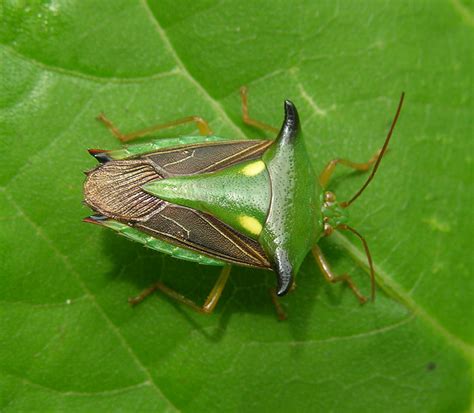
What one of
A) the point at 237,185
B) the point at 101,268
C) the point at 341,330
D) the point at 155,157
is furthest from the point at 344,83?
the point at 101,268

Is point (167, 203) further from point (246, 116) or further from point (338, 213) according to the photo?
point (338, 213)

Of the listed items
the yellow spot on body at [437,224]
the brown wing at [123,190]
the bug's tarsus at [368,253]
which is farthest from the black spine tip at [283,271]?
the yellow spot on body at [437,224]

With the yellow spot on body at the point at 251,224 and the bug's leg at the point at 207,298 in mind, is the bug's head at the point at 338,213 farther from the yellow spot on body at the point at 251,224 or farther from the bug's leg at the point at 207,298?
the bug's leg at the point at 207,298

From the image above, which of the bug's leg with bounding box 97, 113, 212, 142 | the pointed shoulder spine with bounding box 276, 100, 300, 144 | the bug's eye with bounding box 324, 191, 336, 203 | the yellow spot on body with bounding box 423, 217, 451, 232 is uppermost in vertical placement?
the bug's leg with bounding box 97, 113, 212, 142

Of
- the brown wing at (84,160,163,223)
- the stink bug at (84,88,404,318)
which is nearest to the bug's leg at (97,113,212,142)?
the stink bug at (84,88,404,318)

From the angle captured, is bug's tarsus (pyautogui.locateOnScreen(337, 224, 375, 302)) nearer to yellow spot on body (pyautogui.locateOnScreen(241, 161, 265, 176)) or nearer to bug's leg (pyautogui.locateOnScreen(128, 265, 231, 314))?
yellow spot on body (pyautogui.locateOnScreen(241, 161, 265, 176))

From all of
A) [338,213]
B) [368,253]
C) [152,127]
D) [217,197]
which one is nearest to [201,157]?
[217,197]

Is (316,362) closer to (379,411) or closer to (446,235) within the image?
(379,411)
